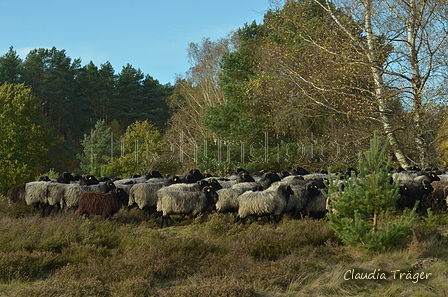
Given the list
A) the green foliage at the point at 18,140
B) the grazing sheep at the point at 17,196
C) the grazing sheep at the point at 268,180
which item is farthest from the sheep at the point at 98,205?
the green foliage at the point at 18,140

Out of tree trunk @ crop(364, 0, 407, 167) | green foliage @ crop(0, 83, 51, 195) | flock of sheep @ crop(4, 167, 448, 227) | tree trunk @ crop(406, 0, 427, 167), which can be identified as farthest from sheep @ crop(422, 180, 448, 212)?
green foliage @ crop(0, 83, 51, 195)

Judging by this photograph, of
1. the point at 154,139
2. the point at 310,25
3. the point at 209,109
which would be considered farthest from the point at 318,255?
the point at 154,139

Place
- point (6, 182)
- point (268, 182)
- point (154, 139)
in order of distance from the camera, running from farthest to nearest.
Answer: point (154, 139) < point (6, 182) < point (268, 182)

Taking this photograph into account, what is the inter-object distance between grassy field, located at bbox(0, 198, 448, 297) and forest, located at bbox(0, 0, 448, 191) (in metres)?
8.31

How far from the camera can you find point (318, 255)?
8.52 metres

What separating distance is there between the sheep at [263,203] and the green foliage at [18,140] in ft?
68.3

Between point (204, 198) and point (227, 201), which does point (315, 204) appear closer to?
point (227, 201)

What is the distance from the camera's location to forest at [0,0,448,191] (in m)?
17.1

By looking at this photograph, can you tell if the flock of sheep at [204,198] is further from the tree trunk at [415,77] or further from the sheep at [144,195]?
the tree trunk at [415,77]

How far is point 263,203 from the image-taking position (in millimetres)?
11500

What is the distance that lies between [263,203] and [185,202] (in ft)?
6.89

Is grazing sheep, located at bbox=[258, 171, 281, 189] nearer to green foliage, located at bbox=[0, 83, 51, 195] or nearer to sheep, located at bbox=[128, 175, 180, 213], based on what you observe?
sheep, located at bbox=[128, 175, 180, 213]

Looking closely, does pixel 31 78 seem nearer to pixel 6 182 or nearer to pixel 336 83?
pixel 6 182

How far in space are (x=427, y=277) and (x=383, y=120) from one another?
11.0 meters
